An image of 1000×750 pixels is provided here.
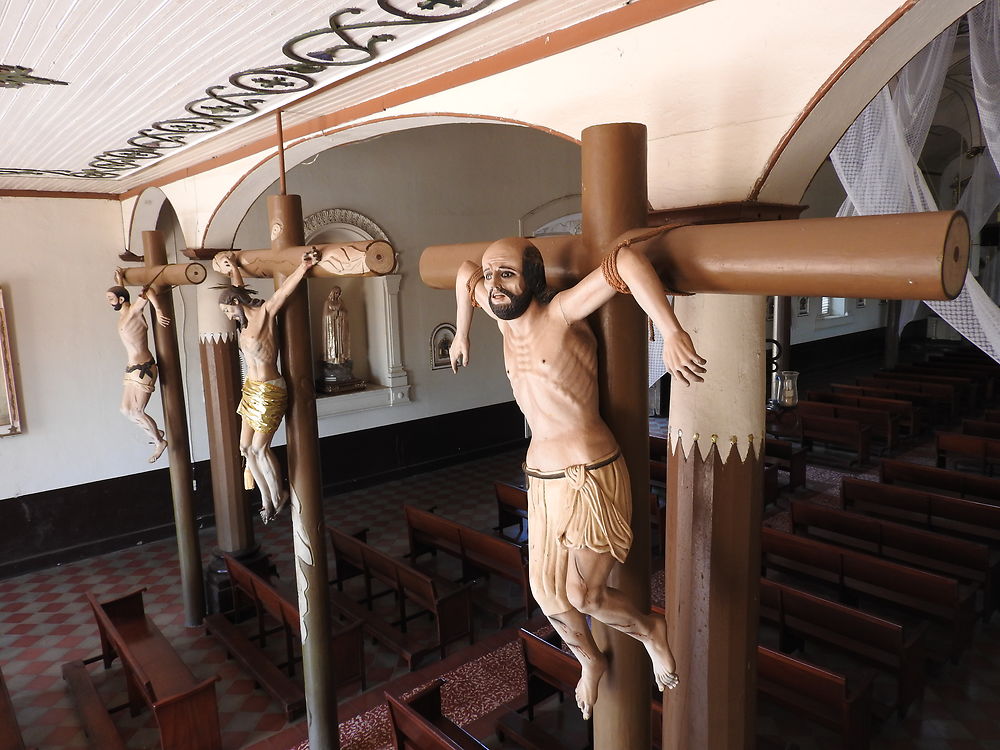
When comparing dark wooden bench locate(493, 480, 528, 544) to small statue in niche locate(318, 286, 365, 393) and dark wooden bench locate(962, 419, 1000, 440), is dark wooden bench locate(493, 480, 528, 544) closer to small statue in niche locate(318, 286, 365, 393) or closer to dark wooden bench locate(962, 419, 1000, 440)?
small statue in niche locate(318, 286, 365, 393)

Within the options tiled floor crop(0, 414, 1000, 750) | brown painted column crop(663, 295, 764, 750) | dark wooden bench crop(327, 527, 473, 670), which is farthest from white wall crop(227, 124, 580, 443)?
brown painted column crop(663, 295, 764, 750)

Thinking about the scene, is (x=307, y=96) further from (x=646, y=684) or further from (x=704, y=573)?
(x=646, y=684)

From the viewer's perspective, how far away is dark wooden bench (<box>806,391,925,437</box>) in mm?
10320

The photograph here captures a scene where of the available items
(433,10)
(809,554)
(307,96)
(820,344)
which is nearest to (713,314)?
(433,10)

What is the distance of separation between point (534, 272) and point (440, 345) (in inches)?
336

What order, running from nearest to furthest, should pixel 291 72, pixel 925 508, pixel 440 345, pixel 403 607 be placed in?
pixel 291 72 < pixel 403 607 < pixel 925 508 < pixel 440 345

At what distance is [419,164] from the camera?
9.52 metres

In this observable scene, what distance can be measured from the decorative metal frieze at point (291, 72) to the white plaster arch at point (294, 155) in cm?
38

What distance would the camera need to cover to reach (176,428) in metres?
5.79

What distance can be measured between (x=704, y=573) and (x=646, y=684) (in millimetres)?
769

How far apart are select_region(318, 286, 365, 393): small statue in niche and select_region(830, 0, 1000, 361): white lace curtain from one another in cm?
660

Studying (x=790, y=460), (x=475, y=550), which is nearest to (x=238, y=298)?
(x=475, y=550)

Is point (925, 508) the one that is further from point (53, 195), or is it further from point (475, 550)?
point (53, 195)

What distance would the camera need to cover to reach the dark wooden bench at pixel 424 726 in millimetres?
3449
